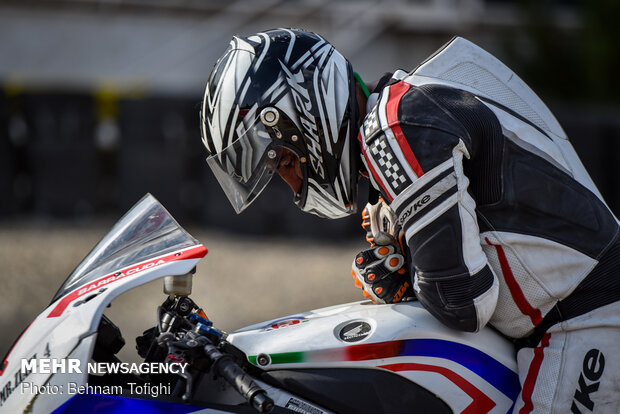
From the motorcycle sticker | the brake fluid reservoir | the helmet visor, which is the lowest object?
the motorcycle sticker

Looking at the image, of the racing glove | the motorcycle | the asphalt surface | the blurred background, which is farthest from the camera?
the blurred background

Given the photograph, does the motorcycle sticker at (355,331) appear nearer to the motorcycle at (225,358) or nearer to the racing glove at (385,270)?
the motorcycle at (225,358)

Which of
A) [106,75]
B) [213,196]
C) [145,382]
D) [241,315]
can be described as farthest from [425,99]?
[106,75]

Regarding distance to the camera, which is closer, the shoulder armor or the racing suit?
the racing suit

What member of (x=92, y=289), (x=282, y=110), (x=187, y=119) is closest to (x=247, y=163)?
(x=282, y=110)

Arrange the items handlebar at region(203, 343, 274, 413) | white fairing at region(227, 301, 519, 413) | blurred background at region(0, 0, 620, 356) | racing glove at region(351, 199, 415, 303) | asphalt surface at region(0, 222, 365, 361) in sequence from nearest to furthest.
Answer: handlebar at region(203, 343, 274, 413)
white fairing at region(227, 301, 519, 413)
racing glove at region(351, 199, 415, 303)
asphalt surface at region(0, 222, 365, 361)
blurred background at region(0, 0, 620, 356)

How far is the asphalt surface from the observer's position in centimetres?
624

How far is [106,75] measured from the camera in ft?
47.6

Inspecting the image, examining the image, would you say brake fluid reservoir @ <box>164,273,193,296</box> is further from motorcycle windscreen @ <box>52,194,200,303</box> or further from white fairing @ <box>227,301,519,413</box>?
white fairing @ <box>227,301,519,413</box>

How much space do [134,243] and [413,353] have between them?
985 millimetres

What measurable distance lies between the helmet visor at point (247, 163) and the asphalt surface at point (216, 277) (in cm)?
215

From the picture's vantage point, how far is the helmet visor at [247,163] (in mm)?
2846

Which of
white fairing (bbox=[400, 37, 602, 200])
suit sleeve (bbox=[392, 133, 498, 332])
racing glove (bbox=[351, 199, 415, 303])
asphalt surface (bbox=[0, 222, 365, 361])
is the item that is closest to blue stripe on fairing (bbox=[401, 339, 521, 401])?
suit sleeve (bbox=[392, 133, 498, 332])

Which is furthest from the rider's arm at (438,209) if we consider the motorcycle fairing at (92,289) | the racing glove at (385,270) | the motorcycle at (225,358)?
the motorcycle fairing at (92,289)
